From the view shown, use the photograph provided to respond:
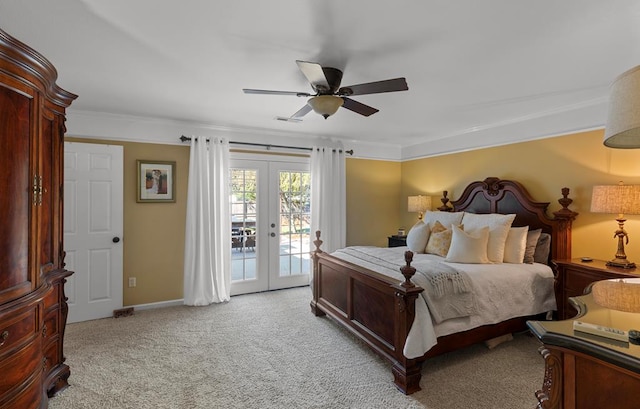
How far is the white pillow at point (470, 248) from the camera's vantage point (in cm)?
316

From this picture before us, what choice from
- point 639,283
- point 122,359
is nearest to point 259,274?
point 122,359

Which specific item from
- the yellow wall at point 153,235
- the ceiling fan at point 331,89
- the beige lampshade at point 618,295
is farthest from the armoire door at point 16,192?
the beige lampshade at point 618,295

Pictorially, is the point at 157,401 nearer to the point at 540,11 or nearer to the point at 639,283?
the point at 639,283

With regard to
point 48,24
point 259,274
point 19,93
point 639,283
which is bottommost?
point 259,274

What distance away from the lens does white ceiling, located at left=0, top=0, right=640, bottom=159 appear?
1.70 meters

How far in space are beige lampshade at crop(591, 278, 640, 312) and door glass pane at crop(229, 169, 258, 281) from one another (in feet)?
12.7

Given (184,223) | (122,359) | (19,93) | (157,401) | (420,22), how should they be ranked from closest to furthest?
1. (19,93)
2. (420,22)
3. (157,401)
4. (122,359)
5. (184,223)

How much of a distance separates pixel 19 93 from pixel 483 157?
4672 mm

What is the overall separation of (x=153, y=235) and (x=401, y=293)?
10.7ft

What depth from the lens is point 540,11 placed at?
5.55 ft

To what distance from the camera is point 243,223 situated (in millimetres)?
4559

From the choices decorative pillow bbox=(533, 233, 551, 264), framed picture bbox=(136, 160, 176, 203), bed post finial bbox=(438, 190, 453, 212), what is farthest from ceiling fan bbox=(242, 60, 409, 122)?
bed post finial bbox=(438, 190, 453, 212)

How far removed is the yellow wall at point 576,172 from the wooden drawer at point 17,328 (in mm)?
4594

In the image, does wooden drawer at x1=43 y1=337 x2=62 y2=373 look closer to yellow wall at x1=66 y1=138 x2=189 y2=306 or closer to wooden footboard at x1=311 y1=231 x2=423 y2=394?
yellow wall at x1=66 y1=138 x2=189 y2=306
